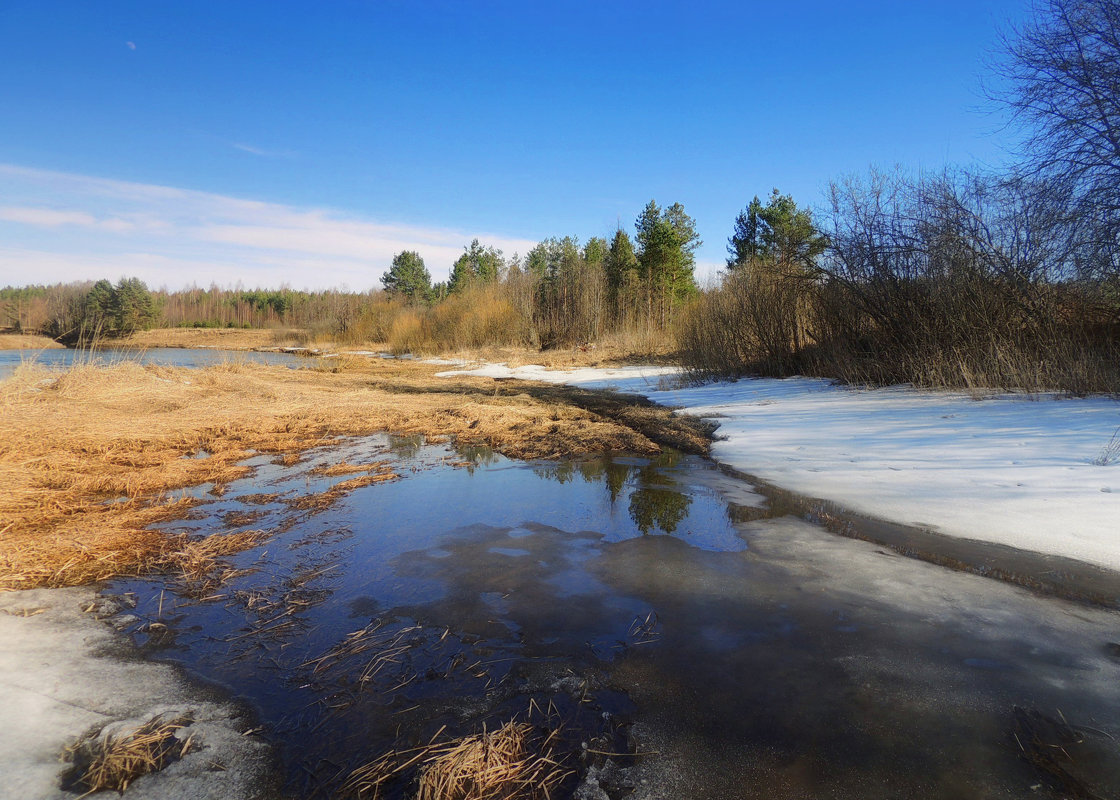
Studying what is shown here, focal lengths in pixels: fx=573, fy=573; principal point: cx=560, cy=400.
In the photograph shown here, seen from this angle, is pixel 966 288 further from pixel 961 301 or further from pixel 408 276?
pixel 408 276

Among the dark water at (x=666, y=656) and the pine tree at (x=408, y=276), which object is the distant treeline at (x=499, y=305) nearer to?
the pine tree at (x=408, y=276)

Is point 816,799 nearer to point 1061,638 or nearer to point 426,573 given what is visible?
point 1061,638

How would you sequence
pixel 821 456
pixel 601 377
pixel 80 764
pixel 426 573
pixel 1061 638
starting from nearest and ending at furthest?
1. pixel 80 764
2. pixel 1061 638
3. pixel 426 573
4. pixel 821 456
5. pixel 601 377

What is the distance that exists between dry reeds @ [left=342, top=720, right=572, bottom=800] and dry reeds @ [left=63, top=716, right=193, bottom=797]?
678 mm

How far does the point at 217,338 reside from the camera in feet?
164

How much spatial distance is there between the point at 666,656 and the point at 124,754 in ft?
6.79

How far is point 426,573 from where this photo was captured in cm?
362

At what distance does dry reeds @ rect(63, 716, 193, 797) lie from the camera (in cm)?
182

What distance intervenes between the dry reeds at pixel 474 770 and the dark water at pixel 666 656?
0.24 ft

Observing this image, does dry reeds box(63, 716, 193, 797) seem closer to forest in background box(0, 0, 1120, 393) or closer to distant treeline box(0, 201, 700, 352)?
forest in background box(0, 0, 1120, 393)

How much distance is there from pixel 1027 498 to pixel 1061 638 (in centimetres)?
209

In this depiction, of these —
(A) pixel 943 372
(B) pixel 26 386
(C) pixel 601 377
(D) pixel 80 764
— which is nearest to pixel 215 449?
(B) pixel 26 386

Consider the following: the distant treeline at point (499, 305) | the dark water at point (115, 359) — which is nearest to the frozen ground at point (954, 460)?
the dark water at point (115, 359)

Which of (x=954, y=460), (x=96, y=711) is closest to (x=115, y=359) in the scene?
(x=96, y=711)
